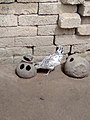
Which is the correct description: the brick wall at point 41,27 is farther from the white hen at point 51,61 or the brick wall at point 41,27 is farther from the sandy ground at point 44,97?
the sandy ground at point 44,97

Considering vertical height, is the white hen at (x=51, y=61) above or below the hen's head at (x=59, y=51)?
below

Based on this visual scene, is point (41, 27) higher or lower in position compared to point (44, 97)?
higher

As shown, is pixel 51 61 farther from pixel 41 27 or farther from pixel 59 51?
pixel 41 27

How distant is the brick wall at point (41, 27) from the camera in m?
2.40

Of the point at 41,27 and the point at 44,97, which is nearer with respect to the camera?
the point at 44,97

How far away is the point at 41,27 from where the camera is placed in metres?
2.51

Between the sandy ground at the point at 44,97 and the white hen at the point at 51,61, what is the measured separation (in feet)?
0.25

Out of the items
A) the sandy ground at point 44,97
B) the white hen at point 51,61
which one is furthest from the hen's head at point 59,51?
the sandy ground at point 44,97

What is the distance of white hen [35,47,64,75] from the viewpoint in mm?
2523

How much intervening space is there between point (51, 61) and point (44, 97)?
1.36 ft

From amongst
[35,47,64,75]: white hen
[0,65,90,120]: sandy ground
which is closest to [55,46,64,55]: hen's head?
[35,47,64,75]: white hen

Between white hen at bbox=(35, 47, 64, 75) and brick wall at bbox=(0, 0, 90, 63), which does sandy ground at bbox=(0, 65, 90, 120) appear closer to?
white hen at bbox=(35, 47, 64, 75)

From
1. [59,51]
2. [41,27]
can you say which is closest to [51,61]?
[59,51]

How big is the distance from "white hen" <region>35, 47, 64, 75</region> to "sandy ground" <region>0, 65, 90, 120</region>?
3.0 inches
